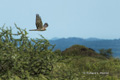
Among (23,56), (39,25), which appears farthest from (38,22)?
(23,56)

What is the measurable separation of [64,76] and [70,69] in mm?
376

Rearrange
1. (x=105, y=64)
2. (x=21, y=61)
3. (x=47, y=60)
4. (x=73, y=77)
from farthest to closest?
(x=105, y=64) → (x=73, y=77) → (x=47, y=60) → (x=21, y=61)

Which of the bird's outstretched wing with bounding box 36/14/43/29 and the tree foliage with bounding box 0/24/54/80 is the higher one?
the bird's outstretched wing with bounding box 36/14/43/29

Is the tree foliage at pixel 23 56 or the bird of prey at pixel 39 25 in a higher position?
the bird of prey at pixel 39 25

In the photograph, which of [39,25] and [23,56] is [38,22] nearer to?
[39,25]

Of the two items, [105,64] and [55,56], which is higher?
[55,56]

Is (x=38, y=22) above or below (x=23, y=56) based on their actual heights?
above

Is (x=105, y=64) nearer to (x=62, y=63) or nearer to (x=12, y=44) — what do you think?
(x=62, y=63)

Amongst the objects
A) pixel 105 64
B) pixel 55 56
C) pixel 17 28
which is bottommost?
pixel 105 64

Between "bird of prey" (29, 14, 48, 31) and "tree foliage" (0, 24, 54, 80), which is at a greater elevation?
"bird of prey" (29, 14, 48, 31)

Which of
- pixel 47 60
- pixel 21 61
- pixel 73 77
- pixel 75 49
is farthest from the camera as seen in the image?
pixel 75 49

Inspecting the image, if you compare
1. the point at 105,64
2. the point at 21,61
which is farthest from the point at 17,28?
the point at 105,64

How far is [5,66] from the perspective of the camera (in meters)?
7.84

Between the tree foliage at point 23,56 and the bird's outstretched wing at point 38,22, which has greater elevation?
the bird's outstretched wing at point 38,22
